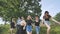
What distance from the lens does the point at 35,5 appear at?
59.6 metres

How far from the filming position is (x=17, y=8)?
2074 inches

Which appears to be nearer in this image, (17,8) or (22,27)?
(22,27)

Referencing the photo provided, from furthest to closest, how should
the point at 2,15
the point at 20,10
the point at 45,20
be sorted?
the point at 2,15 → the point at 20,10 → the point at 45,20

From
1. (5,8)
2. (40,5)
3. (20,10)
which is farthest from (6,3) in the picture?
(40,5)

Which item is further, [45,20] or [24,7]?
[24,7]

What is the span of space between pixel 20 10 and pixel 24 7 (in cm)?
326

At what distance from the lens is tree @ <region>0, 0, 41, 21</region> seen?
2069 inches

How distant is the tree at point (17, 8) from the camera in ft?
172

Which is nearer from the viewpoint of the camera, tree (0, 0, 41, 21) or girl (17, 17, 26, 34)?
girl (17, 17, 26, 34)

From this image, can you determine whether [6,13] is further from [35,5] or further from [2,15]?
[35,5]

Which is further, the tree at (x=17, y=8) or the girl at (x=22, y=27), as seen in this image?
the tree at (x=17, y=8)

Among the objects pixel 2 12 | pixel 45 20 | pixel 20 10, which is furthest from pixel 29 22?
pixel 2 12

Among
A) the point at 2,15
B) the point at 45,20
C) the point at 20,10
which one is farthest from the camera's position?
the point at 2,15

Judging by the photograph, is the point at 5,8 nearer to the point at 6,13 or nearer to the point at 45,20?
the point at 6,13
